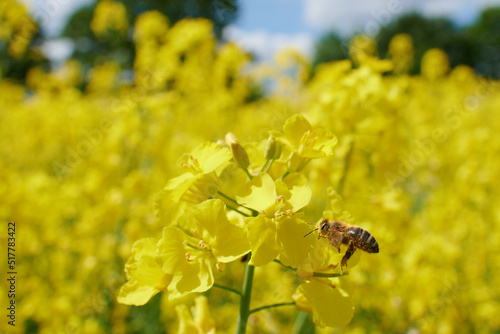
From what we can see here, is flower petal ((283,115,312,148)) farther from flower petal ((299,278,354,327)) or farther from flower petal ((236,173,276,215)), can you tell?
flower petal ((299,278,354,327))

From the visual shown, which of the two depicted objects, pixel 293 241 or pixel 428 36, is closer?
pixel 293 241

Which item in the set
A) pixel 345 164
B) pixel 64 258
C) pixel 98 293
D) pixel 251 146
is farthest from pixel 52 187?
pixel 251 146

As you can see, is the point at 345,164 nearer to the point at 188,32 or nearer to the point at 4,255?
the point at 4,255

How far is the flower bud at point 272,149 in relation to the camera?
46.3 inches

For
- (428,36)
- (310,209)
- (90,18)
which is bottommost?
(90,18)

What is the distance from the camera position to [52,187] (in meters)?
4.16

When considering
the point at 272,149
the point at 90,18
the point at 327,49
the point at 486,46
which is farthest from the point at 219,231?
the point at 90,18

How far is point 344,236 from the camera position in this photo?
114 centimetres

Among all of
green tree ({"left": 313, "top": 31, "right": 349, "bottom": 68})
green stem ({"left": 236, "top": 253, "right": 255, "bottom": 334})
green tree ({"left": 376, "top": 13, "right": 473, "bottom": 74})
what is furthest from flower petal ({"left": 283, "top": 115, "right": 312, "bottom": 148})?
green tree ({"left": 313, "top": 31, "right": 349, "bottom": 68})

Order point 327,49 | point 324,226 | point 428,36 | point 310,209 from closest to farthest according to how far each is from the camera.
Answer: point 324,226, point 310,209, point 428,36, point 327,49

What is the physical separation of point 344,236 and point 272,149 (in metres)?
0.32

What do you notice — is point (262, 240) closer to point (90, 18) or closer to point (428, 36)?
point (428, 36)

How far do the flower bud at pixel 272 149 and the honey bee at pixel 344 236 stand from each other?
0.23 meters

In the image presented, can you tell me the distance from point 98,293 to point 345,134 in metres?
2.29
